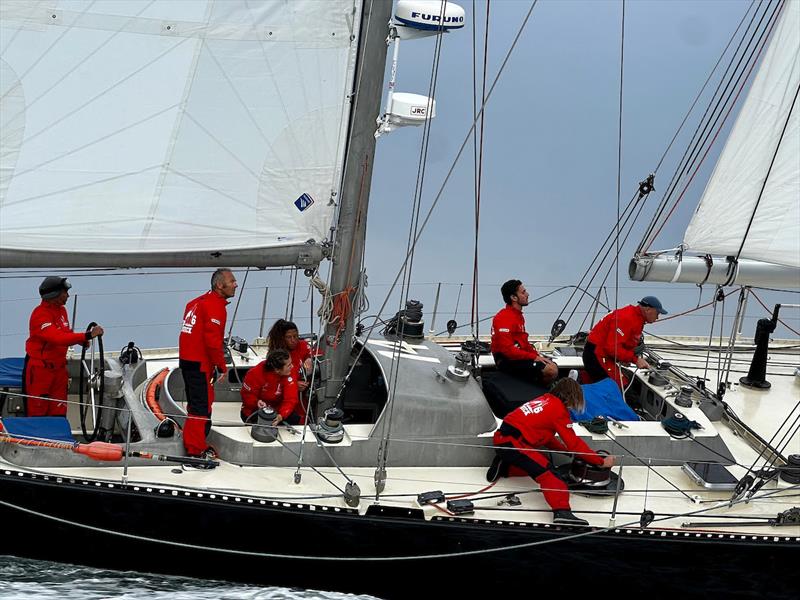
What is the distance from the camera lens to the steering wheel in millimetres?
6578

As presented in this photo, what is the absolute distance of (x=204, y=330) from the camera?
20.6 ft

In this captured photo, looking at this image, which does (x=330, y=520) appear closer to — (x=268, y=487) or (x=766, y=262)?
(x=268, y=487)

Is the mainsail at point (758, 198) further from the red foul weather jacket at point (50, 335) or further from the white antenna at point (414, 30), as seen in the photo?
the red foul weather jacket at point (50, 335)

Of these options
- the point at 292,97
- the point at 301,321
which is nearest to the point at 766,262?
the point at 292,97

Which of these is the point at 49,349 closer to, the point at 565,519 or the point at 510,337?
the point at 510,337

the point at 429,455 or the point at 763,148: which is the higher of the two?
the point at 763,148

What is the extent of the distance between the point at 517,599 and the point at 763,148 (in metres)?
3.53

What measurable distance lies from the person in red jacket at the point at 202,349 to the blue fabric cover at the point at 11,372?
1.47m

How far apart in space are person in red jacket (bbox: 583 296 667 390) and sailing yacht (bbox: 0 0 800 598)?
3.41 ft

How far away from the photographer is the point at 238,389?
7570 millimetres

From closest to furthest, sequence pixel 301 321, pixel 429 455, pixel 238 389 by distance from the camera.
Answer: pixel 429 455 → pixel 238 389 → pixel 301 321

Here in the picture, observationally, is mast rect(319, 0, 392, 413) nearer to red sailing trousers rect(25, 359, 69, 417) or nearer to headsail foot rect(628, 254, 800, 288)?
red sailing trousers rect(25, 359, 69, 417)

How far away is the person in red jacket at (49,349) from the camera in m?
6.64

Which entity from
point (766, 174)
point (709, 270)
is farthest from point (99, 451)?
point (766, 174)
